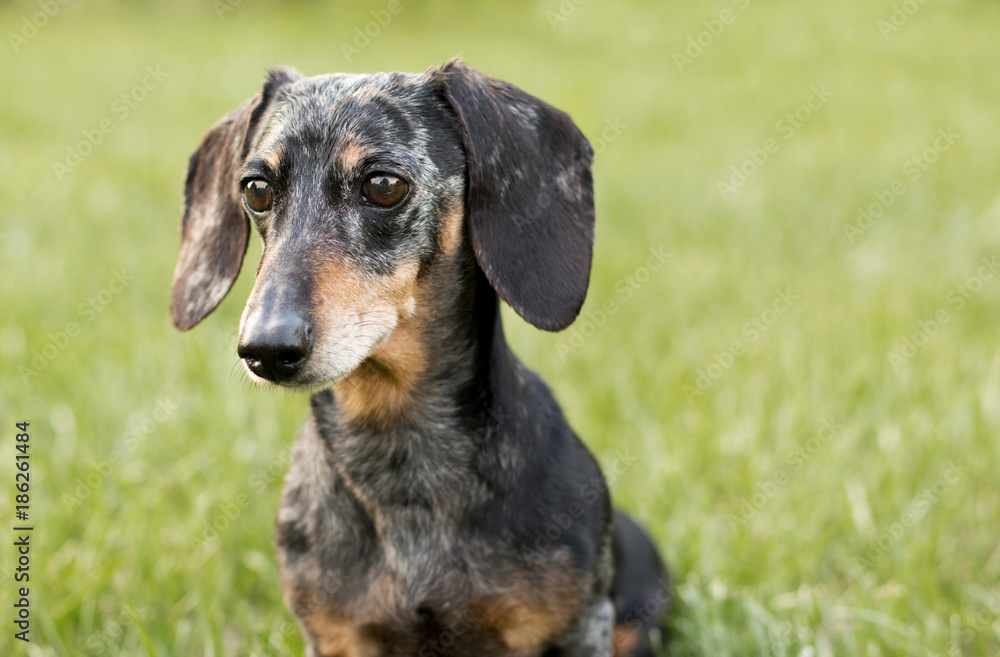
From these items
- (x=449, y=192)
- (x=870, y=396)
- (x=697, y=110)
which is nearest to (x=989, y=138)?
(x=697, y=110)

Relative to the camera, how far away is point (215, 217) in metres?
2.91

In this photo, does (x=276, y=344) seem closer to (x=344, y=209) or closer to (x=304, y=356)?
(x=304, y=356)

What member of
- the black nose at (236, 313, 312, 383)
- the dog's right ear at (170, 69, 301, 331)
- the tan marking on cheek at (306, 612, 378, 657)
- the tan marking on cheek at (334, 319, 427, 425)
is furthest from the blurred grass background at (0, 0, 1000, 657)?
the black nose at (236, 313, 312, 383)

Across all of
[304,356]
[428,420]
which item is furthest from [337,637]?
[304,356]

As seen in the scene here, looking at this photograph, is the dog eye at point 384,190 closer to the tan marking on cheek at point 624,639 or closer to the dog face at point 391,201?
the dog face at point 391,201

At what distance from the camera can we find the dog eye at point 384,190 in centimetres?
234

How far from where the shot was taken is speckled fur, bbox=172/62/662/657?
2.38m

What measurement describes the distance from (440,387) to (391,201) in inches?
22.7

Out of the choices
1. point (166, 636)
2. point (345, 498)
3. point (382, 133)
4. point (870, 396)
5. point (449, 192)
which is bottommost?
point (870, 396)

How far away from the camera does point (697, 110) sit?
10.0 m

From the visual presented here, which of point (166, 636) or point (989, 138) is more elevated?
point (166, 636)

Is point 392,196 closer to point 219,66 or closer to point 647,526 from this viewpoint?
point 647,526

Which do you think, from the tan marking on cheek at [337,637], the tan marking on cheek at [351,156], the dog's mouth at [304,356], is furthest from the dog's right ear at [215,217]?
the tan marking on cheek at [337,637]

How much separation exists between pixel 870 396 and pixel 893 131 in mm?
5315
